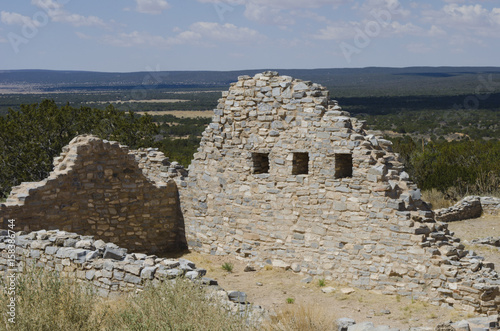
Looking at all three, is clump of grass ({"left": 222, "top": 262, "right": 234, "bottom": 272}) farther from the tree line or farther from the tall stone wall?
the tree line

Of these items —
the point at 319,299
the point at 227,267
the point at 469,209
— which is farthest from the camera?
the point at 469,209

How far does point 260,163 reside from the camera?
9953 mm

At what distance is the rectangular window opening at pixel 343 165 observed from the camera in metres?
8.82

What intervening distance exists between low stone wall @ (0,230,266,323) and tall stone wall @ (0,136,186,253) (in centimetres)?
123

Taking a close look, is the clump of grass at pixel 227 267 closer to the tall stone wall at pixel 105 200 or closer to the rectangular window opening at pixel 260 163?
the tall stone wall at pixel 105 200

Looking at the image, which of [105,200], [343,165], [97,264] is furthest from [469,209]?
[97,264]

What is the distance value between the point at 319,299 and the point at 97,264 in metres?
3.24

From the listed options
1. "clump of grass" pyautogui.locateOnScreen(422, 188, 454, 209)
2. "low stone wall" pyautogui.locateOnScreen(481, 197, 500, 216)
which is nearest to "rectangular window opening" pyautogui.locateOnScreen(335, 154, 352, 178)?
"low stone wall" pyautogui.locateOnScreen(481, 197, 500, 216)

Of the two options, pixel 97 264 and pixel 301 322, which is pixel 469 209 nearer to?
pixel 301 322

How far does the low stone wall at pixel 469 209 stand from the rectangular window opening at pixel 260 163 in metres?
7.72

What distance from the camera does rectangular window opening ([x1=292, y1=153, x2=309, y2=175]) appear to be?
368 inches

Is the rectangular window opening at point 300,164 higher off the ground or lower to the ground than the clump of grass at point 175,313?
higher

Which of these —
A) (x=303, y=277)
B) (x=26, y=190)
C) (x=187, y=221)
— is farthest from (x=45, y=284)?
(x=187, y=221)

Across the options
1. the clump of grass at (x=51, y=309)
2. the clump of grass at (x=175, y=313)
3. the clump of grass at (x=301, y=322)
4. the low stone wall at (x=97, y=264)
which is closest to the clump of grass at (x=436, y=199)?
the low stone wall at (x=97, y=264)
